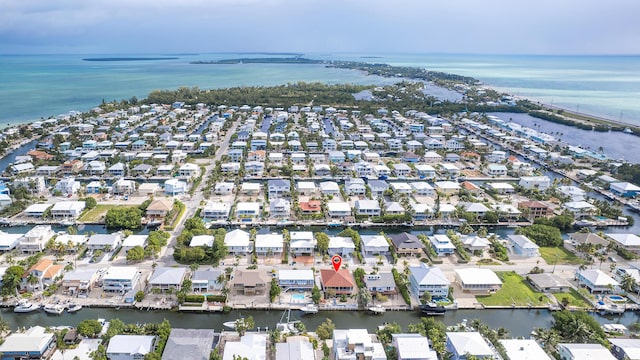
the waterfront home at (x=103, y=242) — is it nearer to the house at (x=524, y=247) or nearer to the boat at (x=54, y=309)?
the boat at (x=54, y=309)

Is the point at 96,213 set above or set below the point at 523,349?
above

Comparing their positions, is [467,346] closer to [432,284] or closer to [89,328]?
[432,284]

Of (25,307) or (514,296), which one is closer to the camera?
(25,307)

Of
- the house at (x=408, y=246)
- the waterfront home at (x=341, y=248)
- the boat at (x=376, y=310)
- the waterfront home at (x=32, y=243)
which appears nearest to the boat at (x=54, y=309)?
the waterfront home at (x=32, y=243)

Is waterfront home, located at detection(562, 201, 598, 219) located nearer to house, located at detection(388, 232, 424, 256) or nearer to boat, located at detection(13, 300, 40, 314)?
house, located at detection(388, 232, 424, 256)

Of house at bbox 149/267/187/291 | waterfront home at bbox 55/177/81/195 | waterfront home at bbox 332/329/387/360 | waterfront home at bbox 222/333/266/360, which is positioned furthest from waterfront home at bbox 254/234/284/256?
waterfront home at bbox 55/177/81/195

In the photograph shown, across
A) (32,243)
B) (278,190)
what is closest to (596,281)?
(278,190)
